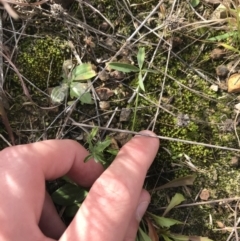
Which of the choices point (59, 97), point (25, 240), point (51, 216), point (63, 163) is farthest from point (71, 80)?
point (25, 240)

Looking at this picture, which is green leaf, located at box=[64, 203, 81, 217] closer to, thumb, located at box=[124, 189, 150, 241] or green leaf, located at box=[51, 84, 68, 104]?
thumb, located at box=[124, 189, 150, 241]

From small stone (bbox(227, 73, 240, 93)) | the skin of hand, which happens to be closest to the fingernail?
the skin of hand

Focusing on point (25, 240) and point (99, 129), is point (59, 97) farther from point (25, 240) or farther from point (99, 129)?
point (25, 240)

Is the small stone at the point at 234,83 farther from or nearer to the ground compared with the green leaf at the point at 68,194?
farther from the ground

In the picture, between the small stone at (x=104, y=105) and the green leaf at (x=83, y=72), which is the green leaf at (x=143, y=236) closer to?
the small stone at (x=104, y=105)

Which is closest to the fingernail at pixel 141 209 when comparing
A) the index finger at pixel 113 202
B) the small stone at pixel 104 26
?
the index finger at pixel 113 202

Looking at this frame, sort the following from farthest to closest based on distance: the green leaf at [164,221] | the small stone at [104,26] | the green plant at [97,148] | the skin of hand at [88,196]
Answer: the small stone at [104,26] < the green leaf at [164,221] < the green plant at [97,148] < the skin of hand at [88,196]
